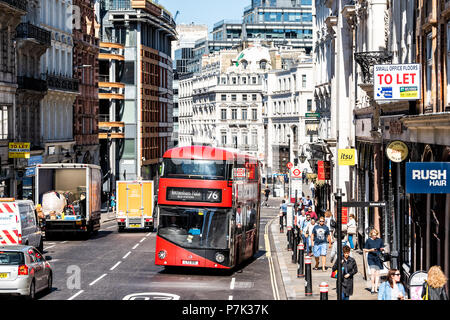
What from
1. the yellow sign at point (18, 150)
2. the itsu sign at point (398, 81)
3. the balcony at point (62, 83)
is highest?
the balcony at point (62, 83)

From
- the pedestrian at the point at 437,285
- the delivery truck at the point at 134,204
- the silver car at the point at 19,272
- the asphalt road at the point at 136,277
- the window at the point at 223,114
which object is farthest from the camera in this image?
the window at the point at 223,114

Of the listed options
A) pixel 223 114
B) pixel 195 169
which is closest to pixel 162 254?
pixel 195 169

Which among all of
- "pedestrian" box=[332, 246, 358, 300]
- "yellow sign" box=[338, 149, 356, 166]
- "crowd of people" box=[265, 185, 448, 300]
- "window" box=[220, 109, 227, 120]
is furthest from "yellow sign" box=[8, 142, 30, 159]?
"window" box=[220, 109, 227, 120]

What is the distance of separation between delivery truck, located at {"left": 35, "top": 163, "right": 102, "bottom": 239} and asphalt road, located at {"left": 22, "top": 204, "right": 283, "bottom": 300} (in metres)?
1.79

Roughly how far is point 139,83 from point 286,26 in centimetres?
9160

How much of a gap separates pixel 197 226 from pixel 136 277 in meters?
2.55

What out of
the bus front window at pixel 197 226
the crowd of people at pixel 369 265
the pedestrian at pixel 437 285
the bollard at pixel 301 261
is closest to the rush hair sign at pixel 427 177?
the crowd of people at pixel 369 265

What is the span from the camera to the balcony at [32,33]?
59.2 m

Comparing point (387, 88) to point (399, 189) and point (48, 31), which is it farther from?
point (48, 31)

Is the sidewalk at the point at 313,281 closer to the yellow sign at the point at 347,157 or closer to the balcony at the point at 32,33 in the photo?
the yellow sign at the point at 347,157

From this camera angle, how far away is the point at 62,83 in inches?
2820

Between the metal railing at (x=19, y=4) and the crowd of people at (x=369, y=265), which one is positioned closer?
the crowd of people at (x=369, y=265)

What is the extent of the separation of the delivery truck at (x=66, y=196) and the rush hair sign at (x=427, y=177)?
26.8 meters

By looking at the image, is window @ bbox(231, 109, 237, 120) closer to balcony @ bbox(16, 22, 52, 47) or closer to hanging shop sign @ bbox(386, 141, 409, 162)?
balcony @ bbox(16, 22, 52, 47)
